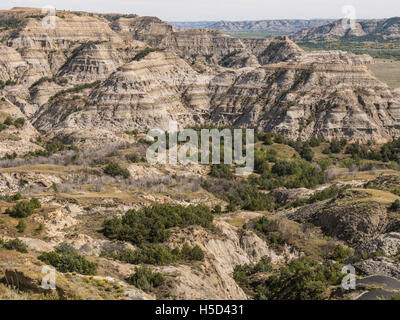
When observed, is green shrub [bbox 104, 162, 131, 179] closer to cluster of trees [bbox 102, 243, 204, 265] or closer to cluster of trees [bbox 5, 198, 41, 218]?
cluster of trees [bbox 5, 198, 41, 218]

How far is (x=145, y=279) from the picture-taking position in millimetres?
18109

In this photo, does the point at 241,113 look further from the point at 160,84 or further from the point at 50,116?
the point at 50,116

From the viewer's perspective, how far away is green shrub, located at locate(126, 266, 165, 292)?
18.0 metres

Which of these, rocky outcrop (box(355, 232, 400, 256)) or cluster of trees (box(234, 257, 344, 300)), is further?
rocky outcrop (box(355, 232, 400, 256))

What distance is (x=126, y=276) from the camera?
1909 cm

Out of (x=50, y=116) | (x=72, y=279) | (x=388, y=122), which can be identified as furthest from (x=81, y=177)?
(x=388, y=122)

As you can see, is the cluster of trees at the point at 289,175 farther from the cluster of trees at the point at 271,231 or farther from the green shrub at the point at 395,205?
the green shrub at the point at 395,205

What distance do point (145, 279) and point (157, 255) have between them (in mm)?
3849

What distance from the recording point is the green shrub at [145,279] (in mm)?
18016

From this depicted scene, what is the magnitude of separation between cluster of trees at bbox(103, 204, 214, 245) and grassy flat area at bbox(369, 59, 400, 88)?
106849 mm

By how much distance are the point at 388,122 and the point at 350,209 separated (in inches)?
2063

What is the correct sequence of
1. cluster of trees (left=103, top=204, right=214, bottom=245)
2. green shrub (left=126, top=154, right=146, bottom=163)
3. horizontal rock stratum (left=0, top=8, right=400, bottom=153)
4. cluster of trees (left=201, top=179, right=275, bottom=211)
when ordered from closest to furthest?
1. cluster of trees (left=103, top=204, right=214, bottom=245)
2. cluster of trees (left=201, top=179, right=275, bottom=211)
3. green shrub (left=126, top=154, right=146, bottom=163)
4. horizontal rock stratum (left=0, top=8, right=400, bottom=153)
